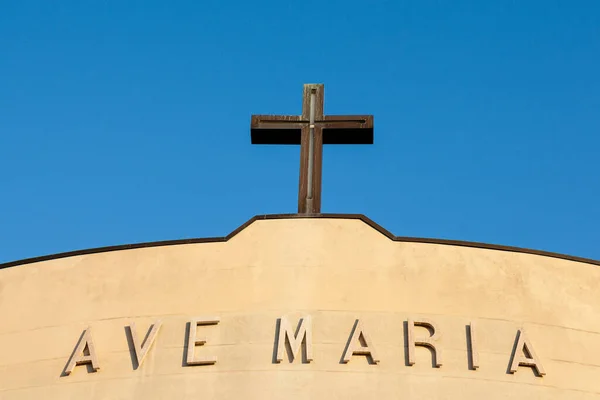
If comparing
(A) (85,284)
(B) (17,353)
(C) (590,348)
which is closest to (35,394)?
(B) (17,353)

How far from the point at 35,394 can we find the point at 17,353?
0.69 m

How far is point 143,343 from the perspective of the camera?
1340cm

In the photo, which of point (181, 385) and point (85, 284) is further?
point (85, 284)

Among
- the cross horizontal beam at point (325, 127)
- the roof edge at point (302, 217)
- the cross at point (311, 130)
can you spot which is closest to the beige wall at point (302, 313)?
the roof edge at point (302, 217)

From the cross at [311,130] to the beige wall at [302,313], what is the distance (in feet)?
5.27

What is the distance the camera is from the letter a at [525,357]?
42.7 feet

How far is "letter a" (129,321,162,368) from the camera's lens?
43.5 feet

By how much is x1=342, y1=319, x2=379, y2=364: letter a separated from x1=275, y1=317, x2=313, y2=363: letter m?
1.44 feet

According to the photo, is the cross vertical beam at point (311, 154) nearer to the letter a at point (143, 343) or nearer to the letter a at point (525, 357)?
the letter a at point (143, 343)

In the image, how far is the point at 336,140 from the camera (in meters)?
16.1

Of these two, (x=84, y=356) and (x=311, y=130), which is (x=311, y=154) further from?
(x=84, y=356)

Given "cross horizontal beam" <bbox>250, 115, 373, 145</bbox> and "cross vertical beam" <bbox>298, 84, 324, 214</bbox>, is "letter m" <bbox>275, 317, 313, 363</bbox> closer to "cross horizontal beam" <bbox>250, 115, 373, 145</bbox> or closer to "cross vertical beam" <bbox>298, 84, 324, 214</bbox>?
"cross vertical beam" <bbox>298, 84, 324, 214</bbox>

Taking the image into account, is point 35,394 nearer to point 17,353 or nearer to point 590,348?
point 17,353

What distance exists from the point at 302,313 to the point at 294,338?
1.21 feet
